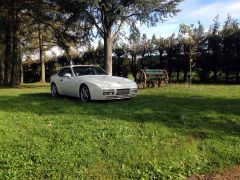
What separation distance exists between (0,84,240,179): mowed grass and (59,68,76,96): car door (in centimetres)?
283

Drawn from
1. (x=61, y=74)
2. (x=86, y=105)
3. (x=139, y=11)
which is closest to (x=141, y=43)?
(x=139, y=11)

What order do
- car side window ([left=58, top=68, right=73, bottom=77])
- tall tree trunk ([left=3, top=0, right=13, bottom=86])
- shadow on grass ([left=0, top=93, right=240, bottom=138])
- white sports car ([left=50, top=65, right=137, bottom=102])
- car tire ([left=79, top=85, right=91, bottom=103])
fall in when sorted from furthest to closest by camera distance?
tall tree trunk ([left=3, top=0, right=13, bottom=86]) < car side window ([left=58, top=68, right=73, bottom=77]) < car tire ([left=79, top=85, right=91, bottom=103]) < white sports car ([left=50, top=65, right=137, bottom=102]) < shadow on grass ([left=0, top=93, right=240, bottom=138])

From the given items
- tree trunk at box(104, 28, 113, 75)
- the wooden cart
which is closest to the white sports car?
the wooden cart

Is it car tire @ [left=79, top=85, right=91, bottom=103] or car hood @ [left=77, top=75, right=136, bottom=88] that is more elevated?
car hood @ [left=77, top=75, right=136, bottom=88]

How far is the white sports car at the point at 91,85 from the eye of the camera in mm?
13125

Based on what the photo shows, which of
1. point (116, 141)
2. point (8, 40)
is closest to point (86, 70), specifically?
point (116, 141)

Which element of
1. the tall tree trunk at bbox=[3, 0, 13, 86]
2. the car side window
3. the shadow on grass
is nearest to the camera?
the shadow on grass

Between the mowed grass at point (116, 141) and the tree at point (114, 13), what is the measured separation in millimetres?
15153

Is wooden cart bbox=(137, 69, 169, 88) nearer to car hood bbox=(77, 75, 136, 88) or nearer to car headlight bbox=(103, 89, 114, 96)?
car hood bbox=(77, 75, 136, 88)

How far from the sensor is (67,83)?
1495cm

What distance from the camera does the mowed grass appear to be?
284 inches

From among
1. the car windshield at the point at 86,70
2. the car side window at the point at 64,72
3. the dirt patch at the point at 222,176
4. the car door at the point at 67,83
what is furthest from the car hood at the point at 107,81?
the dirt patch at the point at 222,176

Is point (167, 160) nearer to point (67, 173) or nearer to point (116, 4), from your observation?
point (67, 173)

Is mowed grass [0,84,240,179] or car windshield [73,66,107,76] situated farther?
car windshield [73,66,107,76]
